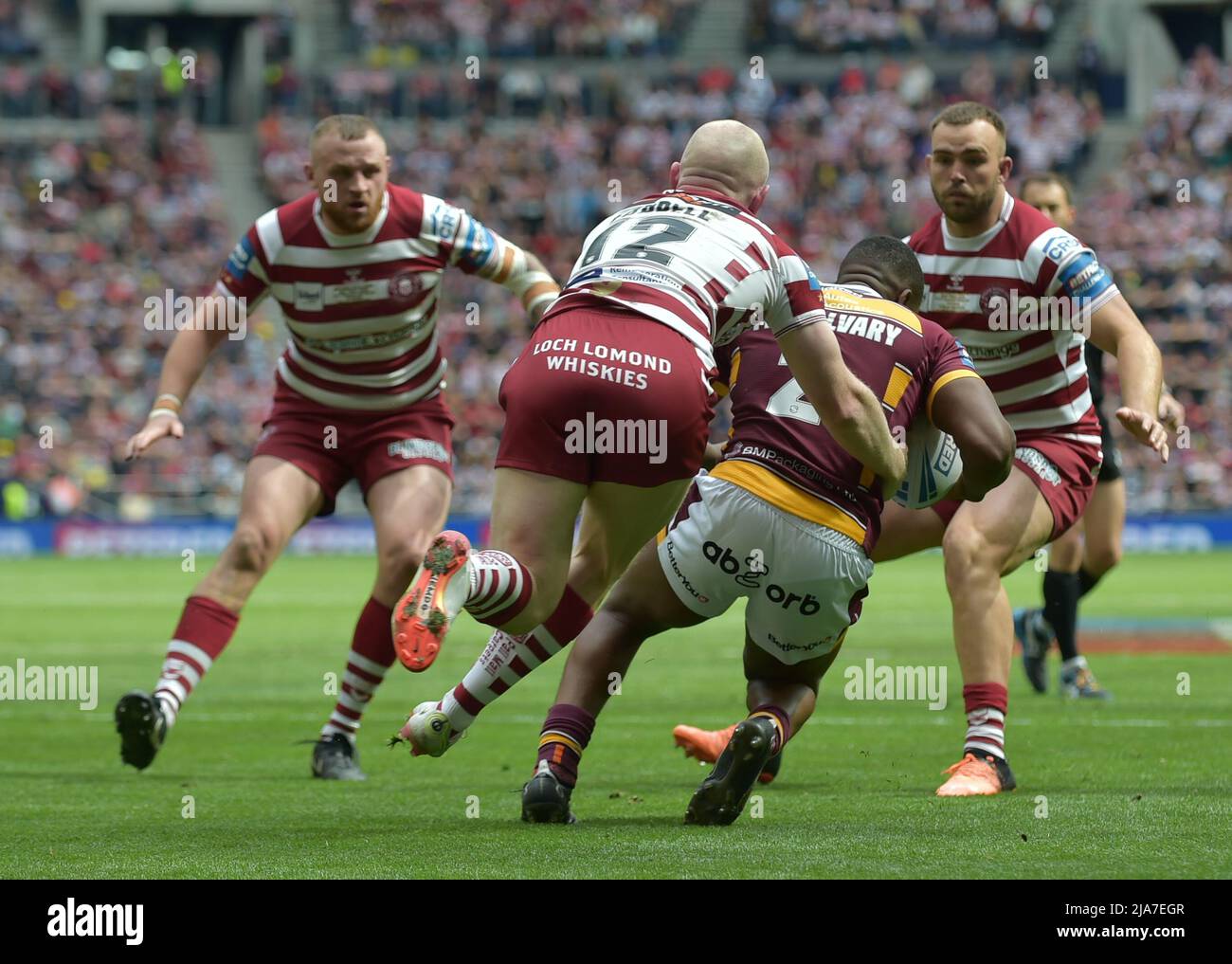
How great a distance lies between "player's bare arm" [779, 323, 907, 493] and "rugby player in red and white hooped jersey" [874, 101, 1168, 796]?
165 centimetres

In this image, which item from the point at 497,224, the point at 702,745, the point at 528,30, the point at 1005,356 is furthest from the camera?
the point at 528,30

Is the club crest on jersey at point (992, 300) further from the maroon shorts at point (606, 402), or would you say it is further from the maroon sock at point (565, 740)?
the maroon sock at point (565, 740)

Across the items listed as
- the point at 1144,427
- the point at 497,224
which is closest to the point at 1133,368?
the point at 1144,427

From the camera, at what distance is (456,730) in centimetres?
606

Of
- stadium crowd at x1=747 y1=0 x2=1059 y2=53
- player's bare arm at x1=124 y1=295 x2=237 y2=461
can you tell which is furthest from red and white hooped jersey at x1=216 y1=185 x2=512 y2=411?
stadium crowd at x1=747 y1=0 x2=1059 y2=53

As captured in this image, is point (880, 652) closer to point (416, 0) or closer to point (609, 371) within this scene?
point (609, 371)

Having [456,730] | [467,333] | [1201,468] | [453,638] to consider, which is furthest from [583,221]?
[456,730]

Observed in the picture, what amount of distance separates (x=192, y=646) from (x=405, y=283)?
72.2 inches

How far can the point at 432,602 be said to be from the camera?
529 centimetres

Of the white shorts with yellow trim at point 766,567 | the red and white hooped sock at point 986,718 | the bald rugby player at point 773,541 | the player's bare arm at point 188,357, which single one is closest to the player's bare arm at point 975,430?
the bald rugby player at point 773,541

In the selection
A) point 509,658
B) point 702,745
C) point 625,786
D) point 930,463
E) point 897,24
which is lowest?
point 625,786

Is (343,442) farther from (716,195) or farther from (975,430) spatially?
(975,430)

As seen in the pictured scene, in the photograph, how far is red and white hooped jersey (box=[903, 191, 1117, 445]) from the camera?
26.2ft

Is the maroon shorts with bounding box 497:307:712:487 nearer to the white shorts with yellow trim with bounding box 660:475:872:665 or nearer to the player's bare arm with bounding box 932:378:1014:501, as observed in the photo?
the white shorts with yellow trim with bounding box 660:475:872:665
